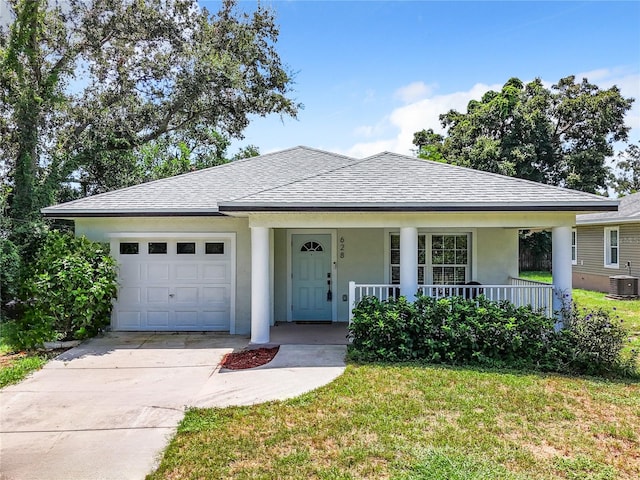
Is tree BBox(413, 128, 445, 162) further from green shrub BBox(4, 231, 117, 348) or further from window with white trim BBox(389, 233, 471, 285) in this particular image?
green shrub BBox(4, 231, 117, 348)

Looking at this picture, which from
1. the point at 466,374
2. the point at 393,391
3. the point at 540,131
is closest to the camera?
the point at 393,391

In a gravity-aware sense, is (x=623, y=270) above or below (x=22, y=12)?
below

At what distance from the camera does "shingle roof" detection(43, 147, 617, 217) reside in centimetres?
739

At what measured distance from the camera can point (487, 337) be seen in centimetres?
688

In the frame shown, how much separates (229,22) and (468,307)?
16.8 m

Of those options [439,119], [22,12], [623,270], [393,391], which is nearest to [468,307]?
[393,391]

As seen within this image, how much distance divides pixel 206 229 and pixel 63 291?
9.86 feet

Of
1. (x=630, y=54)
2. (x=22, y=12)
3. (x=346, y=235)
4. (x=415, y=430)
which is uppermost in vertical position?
(x=22, y=12)

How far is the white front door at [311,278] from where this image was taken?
1038 cm

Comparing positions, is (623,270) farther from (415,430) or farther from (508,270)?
(415,430)

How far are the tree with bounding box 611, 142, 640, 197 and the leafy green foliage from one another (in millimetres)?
42230

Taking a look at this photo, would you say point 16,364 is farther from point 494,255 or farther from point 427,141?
point 427,141

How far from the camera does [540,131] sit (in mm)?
25672

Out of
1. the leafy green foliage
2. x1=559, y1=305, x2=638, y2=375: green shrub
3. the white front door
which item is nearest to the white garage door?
the white front door
